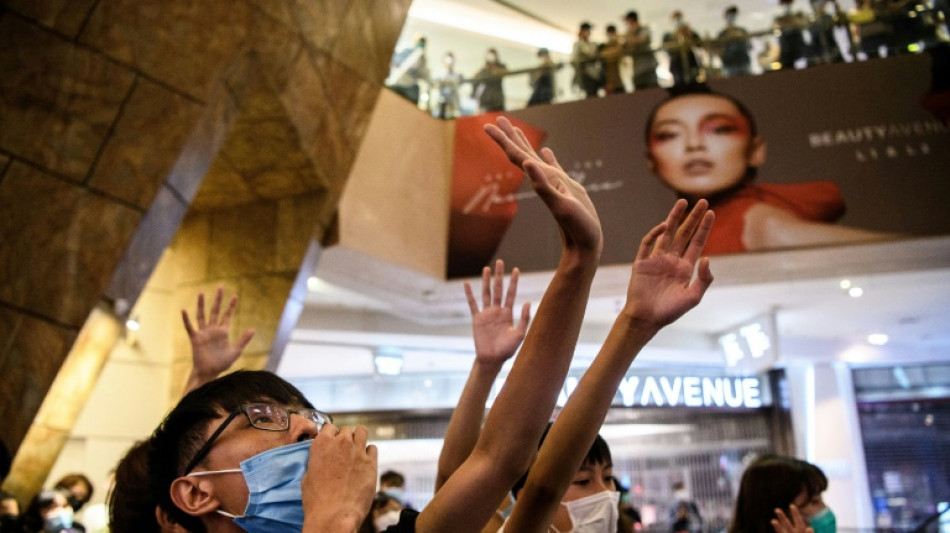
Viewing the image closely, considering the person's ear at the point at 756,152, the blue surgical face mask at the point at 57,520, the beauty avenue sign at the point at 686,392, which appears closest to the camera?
the blue surgical face mask at the point at 57,520

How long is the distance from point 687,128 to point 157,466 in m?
8.04

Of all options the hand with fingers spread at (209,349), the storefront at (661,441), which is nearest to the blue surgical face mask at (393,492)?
the hand with fingers spread at (209,349)

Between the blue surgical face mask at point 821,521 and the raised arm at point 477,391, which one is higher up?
the raised arm at point 477,391

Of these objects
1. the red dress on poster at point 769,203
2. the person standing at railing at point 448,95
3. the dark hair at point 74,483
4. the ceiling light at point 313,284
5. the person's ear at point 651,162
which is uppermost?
the person standing at railing at point 448,95

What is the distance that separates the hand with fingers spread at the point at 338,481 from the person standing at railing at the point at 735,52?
8.47 meters

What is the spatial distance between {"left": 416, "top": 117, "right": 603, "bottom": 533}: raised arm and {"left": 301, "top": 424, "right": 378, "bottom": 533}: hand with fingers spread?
0.18 metres

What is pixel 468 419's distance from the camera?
2068 millimetres

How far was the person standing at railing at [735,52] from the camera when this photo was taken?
8.91 metres

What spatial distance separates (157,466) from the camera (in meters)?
1.46

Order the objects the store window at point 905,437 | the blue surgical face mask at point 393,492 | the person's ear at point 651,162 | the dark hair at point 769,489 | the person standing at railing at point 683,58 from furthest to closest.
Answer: the store window at point 905,437 → the person standing at railing at point 683,58 → the person's ear at point 651,162 → the blue surgical face mask at point 393,492 → the dark hair at point 769,489

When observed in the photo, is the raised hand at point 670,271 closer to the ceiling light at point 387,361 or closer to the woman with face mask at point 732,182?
the woman with face mask at point 732,182

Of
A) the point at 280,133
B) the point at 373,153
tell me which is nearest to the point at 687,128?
the point at 373,153

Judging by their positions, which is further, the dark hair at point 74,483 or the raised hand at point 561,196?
the dark hair at point 74,483

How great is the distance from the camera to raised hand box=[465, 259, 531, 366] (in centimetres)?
207
